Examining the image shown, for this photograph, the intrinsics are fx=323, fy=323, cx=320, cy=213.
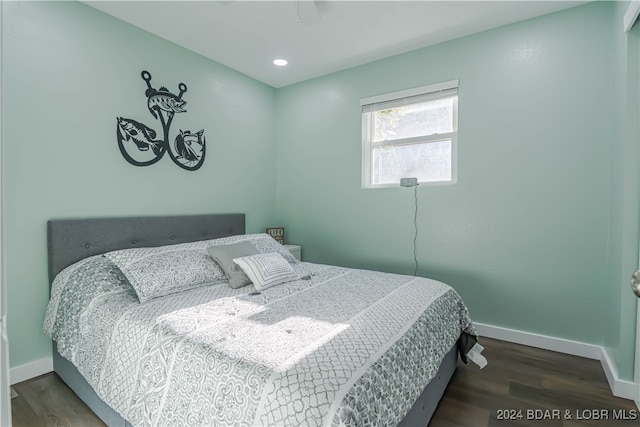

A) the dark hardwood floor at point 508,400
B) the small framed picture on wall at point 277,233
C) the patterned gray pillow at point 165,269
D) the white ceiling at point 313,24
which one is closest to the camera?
the dark hardwood floor at point 508,400

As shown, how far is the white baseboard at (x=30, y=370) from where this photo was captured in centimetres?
208

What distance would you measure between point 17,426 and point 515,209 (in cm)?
349

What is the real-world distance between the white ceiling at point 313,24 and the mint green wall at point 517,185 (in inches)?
7.8

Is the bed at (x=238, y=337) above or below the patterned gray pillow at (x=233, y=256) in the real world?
Result: below

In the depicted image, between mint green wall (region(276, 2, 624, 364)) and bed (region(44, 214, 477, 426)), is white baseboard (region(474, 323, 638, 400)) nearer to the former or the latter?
mint green wall (region(276, 2, 624, 364))

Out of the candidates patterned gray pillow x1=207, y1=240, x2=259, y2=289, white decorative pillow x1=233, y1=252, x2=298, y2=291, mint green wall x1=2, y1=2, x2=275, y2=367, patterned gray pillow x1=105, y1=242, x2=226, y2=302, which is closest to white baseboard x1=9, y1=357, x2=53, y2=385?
mint green wall x1=2, y1=2, x2=275, y2=367

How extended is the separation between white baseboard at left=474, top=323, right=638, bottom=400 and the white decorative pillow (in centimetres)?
177

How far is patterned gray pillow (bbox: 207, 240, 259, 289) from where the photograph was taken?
2254 mm

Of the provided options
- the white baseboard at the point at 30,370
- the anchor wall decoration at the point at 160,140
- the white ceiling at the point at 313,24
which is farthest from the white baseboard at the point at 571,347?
the white baseboard at the point at 30,370

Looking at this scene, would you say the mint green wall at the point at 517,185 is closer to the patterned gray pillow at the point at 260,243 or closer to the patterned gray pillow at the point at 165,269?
the patterned gray pillow at the point at 260,243

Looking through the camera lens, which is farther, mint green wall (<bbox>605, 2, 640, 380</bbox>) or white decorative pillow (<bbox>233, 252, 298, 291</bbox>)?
white decorative pillow (<bbox>233, 252, 298, 291</bbox>)

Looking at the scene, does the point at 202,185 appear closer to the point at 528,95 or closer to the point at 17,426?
the point at 17,426

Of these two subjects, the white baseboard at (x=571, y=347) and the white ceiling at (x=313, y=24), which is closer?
the white baseboard at (x=571, y=347)

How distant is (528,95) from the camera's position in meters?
2.55
